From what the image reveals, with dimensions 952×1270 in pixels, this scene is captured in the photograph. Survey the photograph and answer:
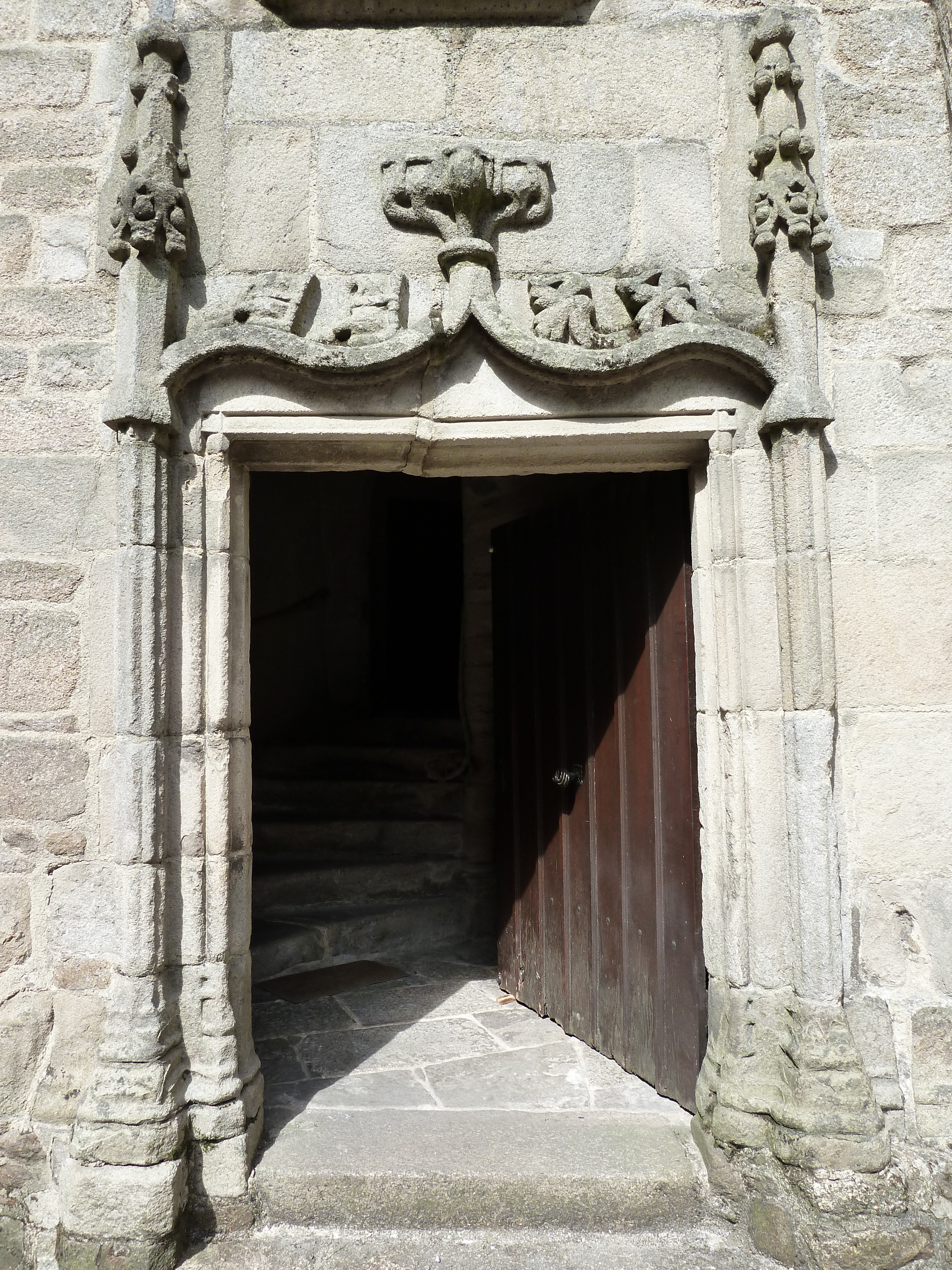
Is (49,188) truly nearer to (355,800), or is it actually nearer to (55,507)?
(55,507)

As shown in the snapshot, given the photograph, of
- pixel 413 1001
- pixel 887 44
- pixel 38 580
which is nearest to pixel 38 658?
pixel 38 580

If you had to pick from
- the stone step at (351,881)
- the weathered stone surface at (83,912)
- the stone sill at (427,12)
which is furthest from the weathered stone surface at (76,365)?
the stone step at (351,881)

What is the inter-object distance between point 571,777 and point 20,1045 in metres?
1.81

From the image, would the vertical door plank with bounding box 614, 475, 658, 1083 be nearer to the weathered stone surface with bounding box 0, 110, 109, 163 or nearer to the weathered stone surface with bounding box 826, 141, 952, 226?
the weathered stone surface with bounding box 826, 141, 952, 226

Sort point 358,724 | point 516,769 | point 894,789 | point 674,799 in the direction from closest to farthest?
point 894,789 < point 674,799 < point 516,769 < point 358,724

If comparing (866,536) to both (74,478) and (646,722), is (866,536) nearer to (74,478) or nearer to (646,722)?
(646,722)

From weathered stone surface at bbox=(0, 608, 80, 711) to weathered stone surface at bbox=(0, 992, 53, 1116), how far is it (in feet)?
2.57

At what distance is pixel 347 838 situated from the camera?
4.53 metres

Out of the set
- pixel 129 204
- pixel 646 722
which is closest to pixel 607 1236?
pixel 646 722

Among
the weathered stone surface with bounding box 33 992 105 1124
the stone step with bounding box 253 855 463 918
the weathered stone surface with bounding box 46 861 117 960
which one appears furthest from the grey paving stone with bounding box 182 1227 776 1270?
the stone step with bounding box 253 855 463 918

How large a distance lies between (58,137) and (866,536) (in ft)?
8.16

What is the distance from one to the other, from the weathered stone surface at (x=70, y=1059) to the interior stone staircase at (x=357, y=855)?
1.31m

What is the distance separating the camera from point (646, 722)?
8.84 feet

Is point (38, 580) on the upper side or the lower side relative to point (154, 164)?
lower
